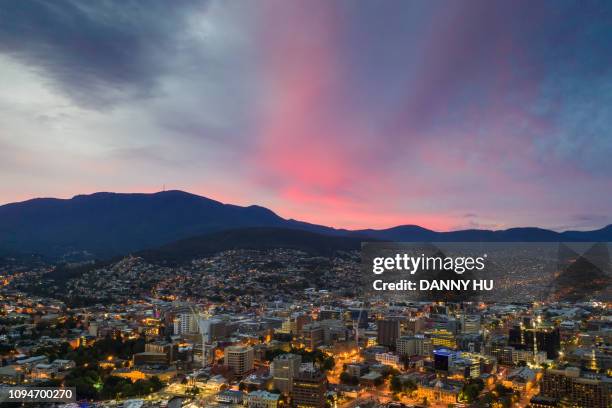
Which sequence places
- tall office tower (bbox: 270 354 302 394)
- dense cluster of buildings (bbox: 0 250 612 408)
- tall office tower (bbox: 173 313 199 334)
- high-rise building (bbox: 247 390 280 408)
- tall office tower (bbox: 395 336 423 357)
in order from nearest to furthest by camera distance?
high-rise building (bbox: 247 390 280 408), dense cluster of buildings (bbox: 0 250 612 408), tall office tower (bbox: 270 354 302 394), tall office tower (bbox: 395 336 423 357), tall office tower (bbox: 173 313 199 334)

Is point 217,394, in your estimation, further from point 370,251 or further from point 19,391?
A: point 370,251

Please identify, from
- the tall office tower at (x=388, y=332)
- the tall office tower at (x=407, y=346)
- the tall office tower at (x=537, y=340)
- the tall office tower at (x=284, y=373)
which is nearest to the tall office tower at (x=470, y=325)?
the tall office tower at (x=537, y=340)

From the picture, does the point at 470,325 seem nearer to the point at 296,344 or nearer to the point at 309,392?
the point at 296,344

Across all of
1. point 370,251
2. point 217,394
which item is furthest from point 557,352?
point 370,251

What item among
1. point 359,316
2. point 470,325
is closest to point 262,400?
point 359,316

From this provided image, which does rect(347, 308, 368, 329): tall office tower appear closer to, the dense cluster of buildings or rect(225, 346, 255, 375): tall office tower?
the dense cluster of buildings

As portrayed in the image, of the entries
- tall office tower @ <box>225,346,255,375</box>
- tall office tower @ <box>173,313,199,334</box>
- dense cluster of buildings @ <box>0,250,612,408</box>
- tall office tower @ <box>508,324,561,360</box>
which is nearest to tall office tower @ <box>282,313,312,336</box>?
dense cluster of buildings @ <box>0,250,612,408</box>
